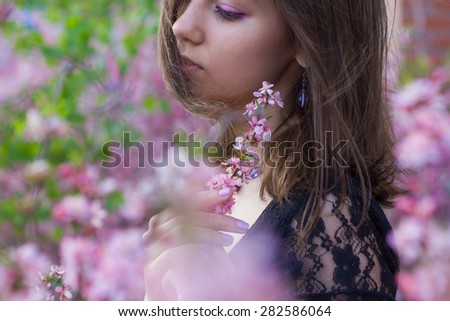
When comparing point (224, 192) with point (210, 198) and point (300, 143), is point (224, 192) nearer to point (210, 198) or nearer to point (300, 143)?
point (210, 198)

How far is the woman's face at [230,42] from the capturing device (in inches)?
42.5

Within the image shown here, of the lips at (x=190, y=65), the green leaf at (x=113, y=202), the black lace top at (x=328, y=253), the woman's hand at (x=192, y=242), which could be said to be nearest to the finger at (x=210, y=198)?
the woman's hand at (x=192, y=242)

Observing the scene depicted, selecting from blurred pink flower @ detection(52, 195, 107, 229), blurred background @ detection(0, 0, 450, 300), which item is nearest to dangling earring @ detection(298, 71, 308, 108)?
blurred background @ detection(0, 0, 450, 300)

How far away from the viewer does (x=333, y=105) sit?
1.09 metres

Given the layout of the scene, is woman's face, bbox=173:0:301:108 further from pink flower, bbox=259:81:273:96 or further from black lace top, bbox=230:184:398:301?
black lace top, bbox=230:184:398:301

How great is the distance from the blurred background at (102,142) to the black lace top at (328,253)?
22.9 inches

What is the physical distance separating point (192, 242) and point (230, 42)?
31 centimetres

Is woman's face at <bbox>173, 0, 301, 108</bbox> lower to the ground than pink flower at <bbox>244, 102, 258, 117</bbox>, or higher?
higher

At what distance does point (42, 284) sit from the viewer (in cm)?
104

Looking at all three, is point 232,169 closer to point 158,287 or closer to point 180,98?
point 158,287

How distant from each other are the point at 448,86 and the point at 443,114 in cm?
21

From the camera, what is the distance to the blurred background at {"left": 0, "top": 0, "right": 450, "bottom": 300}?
1668 millimetres

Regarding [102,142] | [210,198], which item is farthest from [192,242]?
[102,142]

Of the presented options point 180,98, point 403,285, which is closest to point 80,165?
point 180,98
